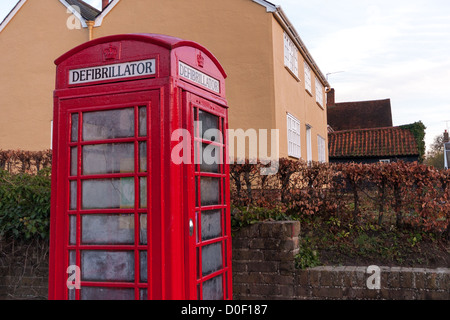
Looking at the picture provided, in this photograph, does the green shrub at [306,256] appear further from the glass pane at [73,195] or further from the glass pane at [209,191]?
the glass pane at [73,195]

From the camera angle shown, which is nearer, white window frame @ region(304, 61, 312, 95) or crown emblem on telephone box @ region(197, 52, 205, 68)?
crown emblem on telephone box @ region(197, 52, 205, 68)

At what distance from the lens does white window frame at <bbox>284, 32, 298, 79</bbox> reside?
13.6 m

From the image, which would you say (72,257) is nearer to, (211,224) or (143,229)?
(143,229)

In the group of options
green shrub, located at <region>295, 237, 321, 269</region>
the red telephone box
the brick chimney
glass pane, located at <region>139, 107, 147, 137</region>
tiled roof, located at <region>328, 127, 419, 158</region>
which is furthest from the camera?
the brick chimney

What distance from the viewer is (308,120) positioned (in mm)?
16984

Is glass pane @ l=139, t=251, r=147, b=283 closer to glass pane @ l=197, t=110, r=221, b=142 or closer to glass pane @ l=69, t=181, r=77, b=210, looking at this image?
glass pane @ l=69, t=181, r=77, b=210

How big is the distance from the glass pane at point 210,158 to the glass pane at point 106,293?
1.37 metres

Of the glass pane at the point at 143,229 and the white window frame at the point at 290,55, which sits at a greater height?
the white window frame at the point at 290,55

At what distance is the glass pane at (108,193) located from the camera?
3.93 m

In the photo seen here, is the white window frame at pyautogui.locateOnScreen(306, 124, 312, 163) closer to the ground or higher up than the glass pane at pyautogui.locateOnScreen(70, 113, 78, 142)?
higher up

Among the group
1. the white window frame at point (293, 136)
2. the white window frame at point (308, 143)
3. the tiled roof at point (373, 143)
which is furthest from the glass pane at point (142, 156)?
the tiled roof at point (373, 143)

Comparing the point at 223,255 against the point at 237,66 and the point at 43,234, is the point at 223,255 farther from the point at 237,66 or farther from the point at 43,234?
the point at 237,66

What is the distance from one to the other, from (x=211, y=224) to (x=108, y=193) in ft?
3.64

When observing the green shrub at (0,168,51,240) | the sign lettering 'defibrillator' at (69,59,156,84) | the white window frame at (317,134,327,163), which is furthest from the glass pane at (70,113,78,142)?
the white window frame at (317,134,327,163)
